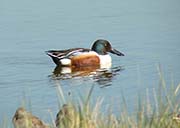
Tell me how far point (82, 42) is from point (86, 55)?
0.52 meters

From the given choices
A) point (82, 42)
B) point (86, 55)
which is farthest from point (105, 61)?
point (82, 42)

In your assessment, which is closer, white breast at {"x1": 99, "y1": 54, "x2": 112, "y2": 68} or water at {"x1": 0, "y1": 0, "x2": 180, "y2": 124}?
water at {"x1": 0, "y1": 0, "x2": 180, "y2": 124}

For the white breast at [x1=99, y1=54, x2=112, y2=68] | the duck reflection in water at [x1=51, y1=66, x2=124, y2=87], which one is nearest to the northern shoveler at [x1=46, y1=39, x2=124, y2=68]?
the white breast at [x1=99, y1=54, x2=112, y2=68]

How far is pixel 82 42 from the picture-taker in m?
12.9

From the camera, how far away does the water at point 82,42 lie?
9.43 meters

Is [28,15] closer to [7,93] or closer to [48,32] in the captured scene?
[48,32]

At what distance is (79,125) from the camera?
4742 millimetres

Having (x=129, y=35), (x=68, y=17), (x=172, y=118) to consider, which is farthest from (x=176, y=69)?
(x=172, y=118)

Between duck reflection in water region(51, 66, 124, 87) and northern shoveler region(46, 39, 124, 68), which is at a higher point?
northern shoveler region(46, 39, 124, 68)

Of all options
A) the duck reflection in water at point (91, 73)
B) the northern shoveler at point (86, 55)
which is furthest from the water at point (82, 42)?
the northern shoveler at point (86, 55)

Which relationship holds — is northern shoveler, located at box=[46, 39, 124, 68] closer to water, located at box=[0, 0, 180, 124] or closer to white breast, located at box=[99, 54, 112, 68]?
white breast, located at box=[99, 54, 112, 68]

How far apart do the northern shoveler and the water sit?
190mm

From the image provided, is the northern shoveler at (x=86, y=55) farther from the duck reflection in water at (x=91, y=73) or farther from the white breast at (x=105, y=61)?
the duck reflection in water at (x=91, y=73)

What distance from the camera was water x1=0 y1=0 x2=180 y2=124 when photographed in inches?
371
